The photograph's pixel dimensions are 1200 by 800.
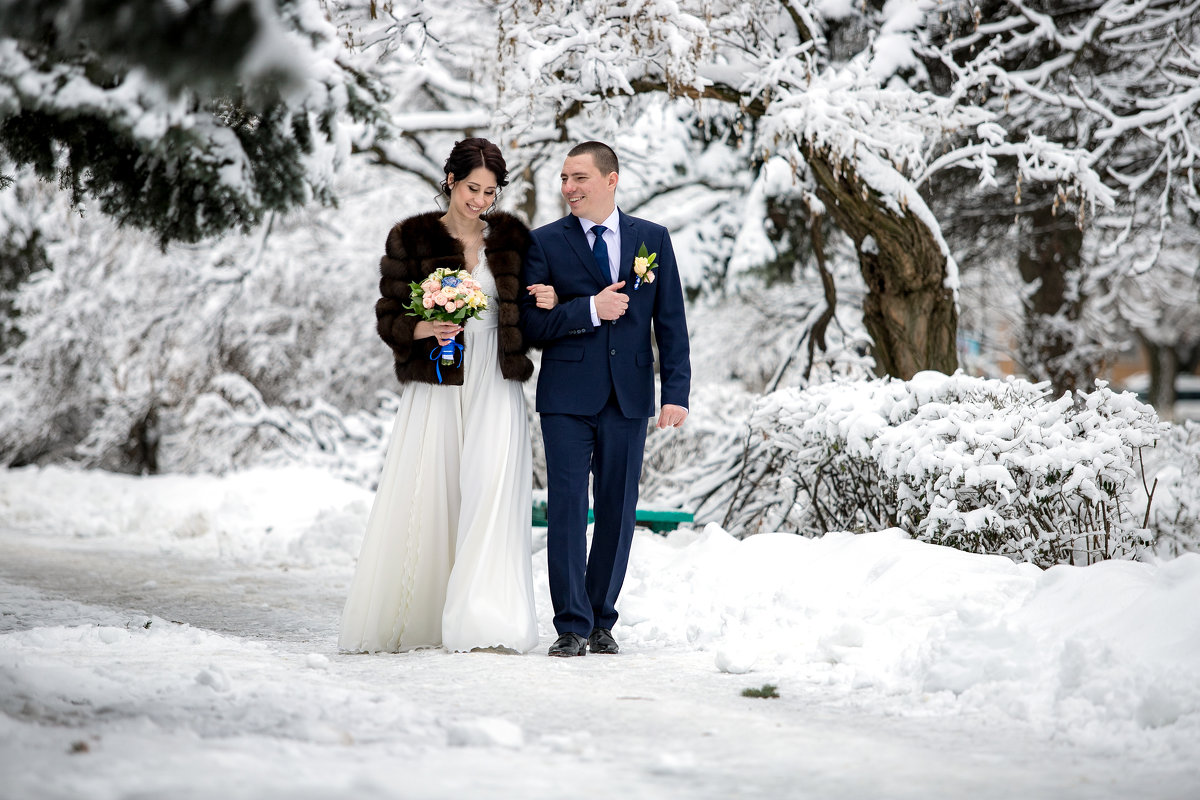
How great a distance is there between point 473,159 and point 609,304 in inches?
34.3

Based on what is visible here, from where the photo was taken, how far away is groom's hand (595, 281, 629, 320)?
190 inches

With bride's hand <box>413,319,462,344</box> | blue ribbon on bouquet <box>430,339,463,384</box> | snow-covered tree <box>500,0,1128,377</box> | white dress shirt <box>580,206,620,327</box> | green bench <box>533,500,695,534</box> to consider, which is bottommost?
green bench <box>533,500,695,534</box>

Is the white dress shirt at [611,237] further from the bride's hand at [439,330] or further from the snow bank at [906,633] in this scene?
the snow bank at [906,633]

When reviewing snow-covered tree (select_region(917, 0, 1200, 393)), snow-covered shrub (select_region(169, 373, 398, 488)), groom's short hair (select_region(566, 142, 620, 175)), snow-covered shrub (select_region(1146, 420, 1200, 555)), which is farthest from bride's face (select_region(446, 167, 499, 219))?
snow-covered shrub (select_region(169, 373, 398, 488))

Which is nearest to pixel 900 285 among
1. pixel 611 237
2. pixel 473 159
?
pixel 611 237

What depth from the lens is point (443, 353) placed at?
4969 mm

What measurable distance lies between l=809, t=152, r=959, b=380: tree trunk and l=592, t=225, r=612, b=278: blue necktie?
127 inches

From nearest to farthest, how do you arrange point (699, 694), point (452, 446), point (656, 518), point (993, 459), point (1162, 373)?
1. point (699, 694)
2. point (452, 446)
3. point (993, 459)
4. point (656, 518)
5. point (1162, 373)

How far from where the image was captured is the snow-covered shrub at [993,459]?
5.75 metres

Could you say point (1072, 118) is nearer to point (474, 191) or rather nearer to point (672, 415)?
point (672, 415)

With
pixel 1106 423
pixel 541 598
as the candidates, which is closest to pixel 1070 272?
pixel 1106 423

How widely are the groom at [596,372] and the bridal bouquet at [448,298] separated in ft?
0.92

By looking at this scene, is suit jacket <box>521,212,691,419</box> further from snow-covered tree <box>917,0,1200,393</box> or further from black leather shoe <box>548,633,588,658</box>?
snow-covered tree <box>917,0,1200,393</box>

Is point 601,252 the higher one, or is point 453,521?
point 601,252
